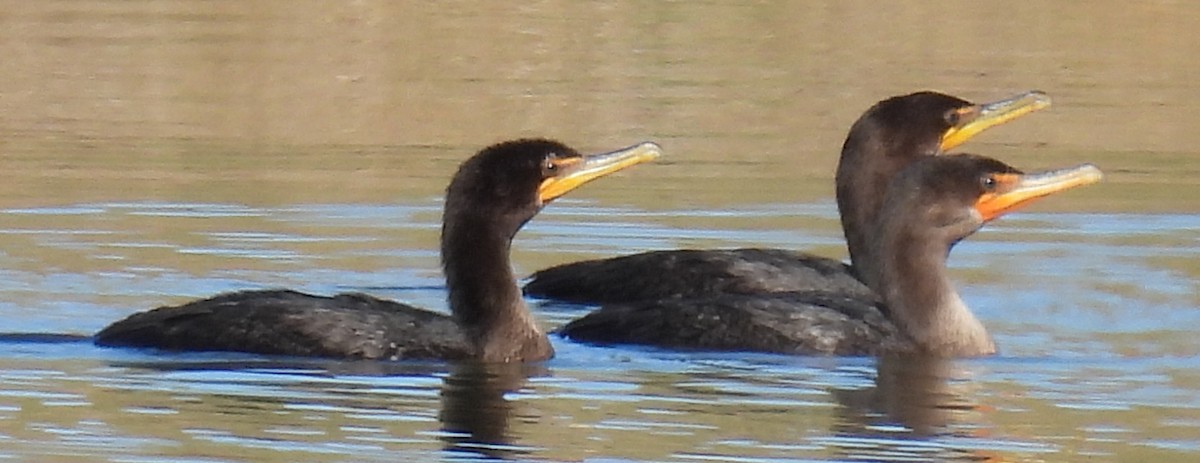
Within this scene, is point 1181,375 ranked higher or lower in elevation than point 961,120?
lower

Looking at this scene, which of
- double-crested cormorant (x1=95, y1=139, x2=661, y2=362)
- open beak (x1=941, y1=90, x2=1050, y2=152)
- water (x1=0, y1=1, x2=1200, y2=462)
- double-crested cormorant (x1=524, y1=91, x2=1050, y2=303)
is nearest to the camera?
water (x1=0, y1=1, x2=1200, y2=462)

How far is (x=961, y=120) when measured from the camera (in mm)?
15242

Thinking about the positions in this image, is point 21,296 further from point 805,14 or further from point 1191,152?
point 805,14

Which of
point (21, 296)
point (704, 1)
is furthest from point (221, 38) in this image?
point (21, 296)

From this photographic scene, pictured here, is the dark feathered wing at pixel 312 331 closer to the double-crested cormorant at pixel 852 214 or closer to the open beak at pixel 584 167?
the open beak at pixel 584 167

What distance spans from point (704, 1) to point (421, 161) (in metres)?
14.6

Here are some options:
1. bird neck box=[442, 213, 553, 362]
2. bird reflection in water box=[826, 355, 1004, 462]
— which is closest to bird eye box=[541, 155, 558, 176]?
bird neck box=[442, 213, 553, 362]

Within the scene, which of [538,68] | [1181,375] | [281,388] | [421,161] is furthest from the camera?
[538,68]

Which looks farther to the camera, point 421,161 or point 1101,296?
point 421,161

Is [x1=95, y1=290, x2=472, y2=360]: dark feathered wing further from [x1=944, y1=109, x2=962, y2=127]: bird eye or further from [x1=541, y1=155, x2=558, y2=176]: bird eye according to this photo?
[x1=944, y1=109, x2=962, y2=127]: bird eye

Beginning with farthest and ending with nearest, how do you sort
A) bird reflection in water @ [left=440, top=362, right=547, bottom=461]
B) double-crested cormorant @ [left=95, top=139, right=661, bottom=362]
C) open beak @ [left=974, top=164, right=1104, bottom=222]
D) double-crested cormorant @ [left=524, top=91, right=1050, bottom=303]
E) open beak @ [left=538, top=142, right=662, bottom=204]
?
double-crested cormorant @ [left=524, top=91, right=1050, bottom=303] → open beak @ [left=974, top=164, right=1104, bottom=222] → open beak @ [left=538, top=142, right=662, bottom=204] → double-crested cormorant @ [left=95, top=139, right=661, bottom=362] → bird reflection in water @ [left=440, top=362, right=547, bottom=461]

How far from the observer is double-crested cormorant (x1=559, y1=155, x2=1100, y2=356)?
13.5 m

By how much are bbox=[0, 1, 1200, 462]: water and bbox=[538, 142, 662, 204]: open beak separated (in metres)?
0.75

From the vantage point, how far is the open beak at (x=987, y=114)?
49.3 feet
